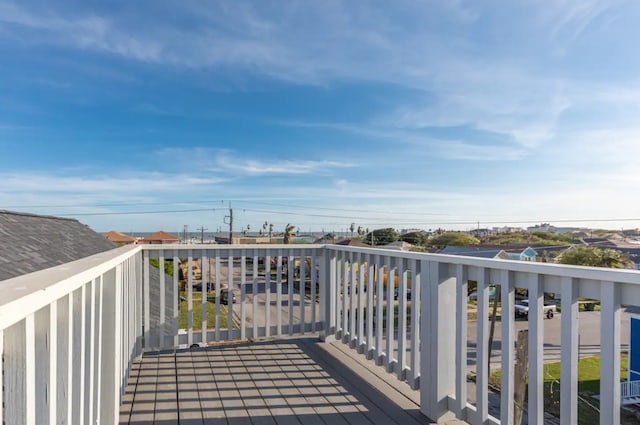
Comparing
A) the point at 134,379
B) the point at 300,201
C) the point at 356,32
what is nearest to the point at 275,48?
the point at 356,32

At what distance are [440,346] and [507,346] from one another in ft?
1.51

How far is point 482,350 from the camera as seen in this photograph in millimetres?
1905

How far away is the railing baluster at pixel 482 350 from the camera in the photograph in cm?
189

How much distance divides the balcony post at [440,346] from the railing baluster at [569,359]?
0.71 metres

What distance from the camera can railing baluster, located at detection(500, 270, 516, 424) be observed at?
172cm

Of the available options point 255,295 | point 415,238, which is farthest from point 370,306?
point 415,238

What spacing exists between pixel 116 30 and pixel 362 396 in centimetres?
1075

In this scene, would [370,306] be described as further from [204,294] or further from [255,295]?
[204,294]

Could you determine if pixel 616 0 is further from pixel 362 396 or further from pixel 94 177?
pixel 94 177

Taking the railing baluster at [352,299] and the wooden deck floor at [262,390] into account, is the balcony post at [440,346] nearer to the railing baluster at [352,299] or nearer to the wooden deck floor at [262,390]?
the wooden deck floor at [262,390]

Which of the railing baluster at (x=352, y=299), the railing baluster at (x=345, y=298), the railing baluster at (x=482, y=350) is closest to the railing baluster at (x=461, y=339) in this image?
the railing baluster at (x=482, y=350)

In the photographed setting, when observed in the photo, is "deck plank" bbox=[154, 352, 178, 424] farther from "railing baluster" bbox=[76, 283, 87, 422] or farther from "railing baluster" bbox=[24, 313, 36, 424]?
"railing baluster" bbox=[24, 313, 36, 424]

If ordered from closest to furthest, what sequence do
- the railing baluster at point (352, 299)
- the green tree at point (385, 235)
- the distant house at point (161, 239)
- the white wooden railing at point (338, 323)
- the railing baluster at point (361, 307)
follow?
the white wooden railing at point (338, 323)
the railing baluster at point (361, 307)
the railing baluster at point (352, 299)
the distant house at point (161, 239)
the green tree at point (385, 235)

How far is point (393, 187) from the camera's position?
130ft
